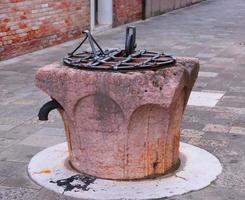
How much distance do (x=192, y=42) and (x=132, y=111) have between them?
803 centimetres

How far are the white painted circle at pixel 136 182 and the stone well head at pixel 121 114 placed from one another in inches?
4.2

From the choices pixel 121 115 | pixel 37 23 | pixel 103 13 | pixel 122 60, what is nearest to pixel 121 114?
pixel 121 115

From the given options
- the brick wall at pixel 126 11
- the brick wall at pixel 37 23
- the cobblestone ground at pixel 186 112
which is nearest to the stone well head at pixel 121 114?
the cobblestone ground at pixel 186 112

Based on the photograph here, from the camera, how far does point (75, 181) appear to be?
446 centimetres

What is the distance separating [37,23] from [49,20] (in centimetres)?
45

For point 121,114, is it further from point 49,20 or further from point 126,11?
point 126,11

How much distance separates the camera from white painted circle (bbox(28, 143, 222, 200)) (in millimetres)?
4238

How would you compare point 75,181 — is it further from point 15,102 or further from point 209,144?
point 15,102

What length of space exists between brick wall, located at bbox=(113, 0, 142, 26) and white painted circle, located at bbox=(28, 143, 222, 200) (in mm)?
9608

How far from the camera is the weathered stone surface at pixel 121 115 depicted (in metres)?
4.19

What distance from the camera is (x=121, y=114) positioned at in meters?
4.30

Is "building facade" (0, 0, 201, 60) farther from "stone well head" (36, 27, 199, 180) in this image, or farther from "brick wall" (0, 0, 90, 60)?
"stone well head" (36, 27, 199, 180)

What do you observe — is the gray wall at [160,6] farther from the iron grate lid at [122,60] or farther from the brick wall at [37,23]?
the iron grate lid at [122,60]

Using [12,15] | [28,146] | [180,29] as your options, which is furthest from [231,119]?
[180,29]
